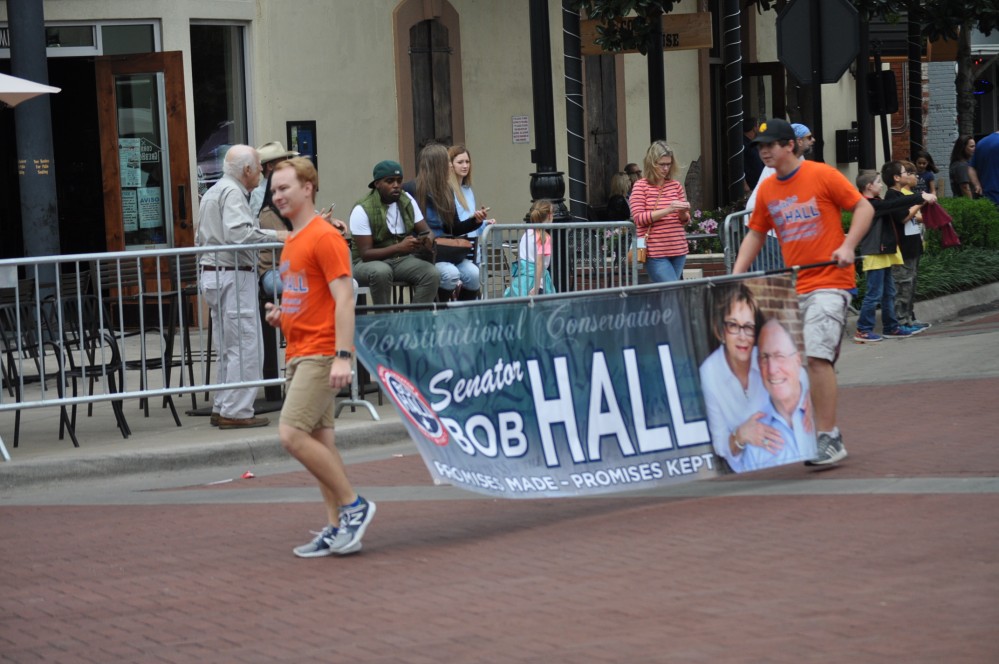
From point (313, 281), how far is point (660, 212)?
6689 mm

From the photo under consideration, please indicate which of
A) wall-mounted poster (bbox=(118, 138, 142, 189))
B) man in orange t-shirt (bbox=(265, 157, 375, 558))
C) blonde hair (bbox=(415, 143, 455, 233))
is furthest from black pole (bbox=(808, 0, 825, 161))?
wall-mounted poster (bbox=(118, 138, 142, 189))

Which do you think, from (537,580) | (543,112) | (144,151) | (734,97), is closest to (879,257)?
(543,112)

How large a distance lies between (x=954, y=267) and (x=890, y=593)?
41.5 ft

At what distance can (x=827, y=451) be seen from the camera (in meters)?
8.95

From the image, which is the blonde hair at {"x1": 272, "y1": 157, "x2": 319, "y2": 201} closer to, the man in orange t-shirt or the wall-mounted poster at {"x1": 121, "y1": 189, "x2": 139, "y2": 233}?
the man in orange t-shirt

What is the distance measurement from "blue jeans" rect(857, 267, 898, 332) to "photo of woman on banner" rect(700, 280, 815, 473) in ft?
21.1

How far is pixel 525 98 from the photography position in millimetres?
21438

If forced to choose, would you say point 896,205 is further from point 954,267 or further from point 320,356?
point 320,356

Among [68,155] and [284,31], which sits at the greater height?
[284,31]

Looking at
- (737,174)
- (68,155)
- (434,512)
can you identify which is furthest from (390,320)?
(737,174)

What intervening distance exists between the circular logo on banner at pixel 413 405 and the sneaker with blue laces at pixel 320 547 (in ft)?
2.17

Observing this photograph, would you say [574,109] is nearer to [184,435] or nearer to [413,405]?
[184,435]

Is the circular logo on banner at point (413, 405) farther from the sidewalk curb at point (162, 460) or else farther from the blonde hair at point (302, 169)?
the sidewalk curb at point (162, 460)

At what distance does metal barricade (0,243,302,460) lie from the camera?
10.5 metres
